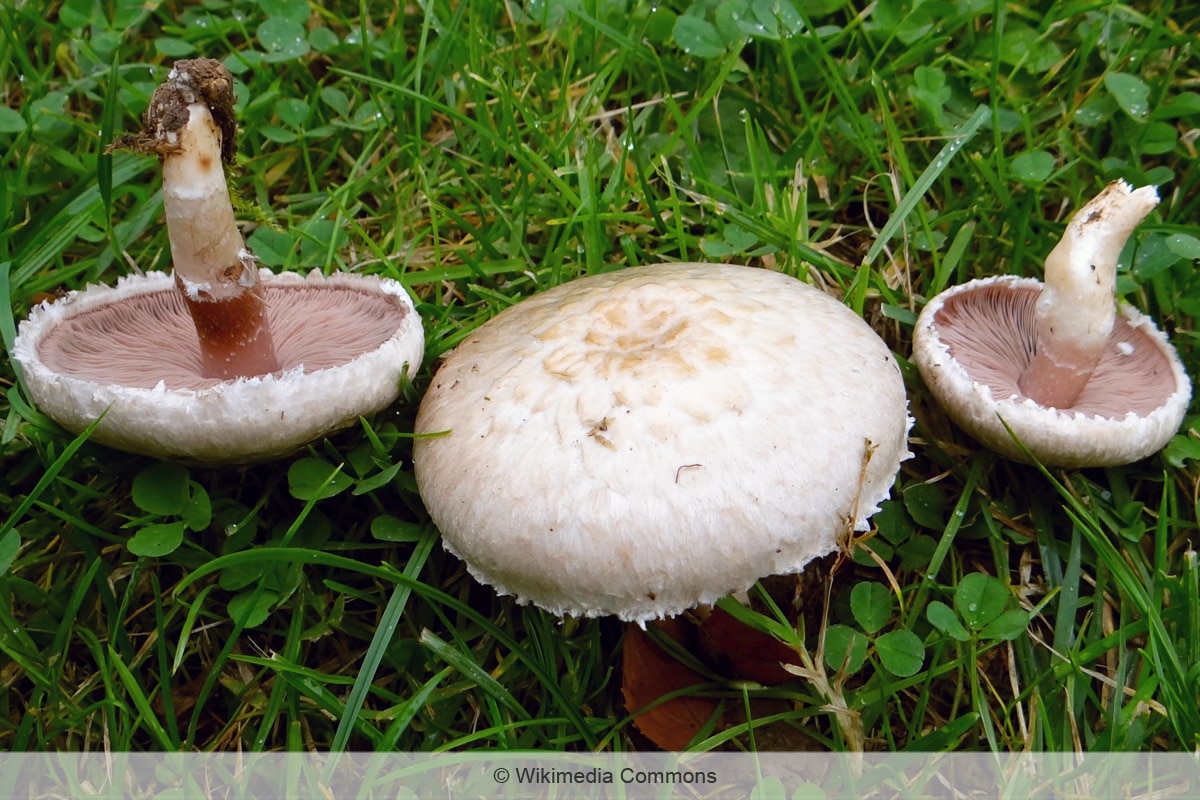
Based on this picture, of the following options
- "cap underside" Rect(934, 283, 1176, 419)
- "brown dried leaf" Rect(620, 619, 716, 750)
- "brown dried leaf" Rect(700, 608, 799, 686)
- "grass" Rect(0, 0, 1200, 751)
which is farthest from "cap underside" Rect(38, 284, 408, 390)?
"cap underside" Rect(934, 283, 1176, 419)

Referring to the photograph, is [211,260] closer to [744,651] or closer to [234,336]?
[234,336]

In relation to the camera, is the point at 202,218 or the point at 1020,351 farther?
the point at 1020,351

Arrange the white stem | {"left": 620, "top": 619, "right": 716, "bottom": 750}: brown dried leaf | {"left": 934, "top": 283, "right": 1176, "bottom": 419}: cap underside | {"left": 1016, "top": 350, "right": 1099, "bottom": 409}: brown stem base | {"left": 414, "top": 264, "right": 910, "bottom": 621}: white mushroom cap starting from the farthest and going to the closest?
{"left": 934, "top": 283, "right": 1176, "bottom": 419}: cap underside
{"left": 1016, "top": 350, "right": 1099, "bottom": 409}: brown stem base
{"left": 620, "top": 619, "right": 716, "bottom": 750}: brown dried leaf
the white stem
{"left": 414, "top": 264, "right": 910, "bottom": 621}: white mushroom cap

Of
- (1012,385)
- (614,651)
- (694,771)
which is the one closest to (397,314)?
(614,651)

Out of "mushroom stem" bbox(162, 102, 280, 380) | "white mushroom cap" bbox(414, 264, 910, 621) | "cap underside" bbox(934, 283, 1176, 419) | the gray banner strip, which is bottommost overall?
the gray banner strip

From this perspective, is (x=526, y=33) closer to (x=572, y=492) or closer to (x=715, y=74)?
(x=715, y=74)

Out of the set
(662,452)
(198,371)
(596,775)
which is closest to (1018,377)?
(662,452)

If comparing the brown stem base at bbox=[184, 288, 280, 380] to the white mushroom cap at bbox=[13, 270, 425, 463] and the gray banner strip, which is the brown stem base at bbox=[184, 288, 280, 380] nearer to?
the white mushroom cap at bbox=[13, 270, 425, 463]
